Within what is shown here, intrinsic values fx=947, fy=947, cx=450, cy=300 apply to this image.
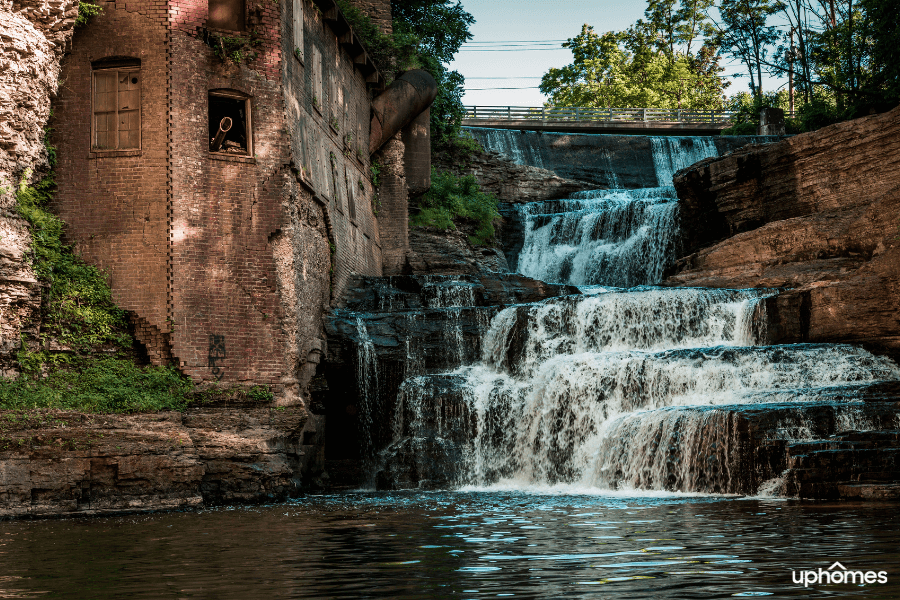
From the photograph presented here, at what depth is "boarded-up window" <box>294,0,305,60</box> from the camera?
1991 centimetres

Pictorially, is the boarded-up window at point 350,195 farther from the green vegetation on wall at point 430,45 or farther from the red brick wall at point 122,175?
the red brick wall at point 122,175

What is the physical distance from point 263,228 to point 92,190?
3129mm

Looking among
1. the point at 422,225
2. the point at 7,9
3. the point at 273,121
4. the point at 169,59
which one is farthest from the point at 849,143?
the point at 7,9

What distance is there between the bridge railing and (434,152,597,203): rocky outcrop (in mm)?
9468

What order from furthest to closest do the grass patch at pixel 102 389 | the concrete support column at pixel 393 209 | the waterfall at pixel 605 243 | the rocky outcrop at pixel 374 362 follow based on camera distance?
the waterfall at pixel 605 243 < the concrete support column at pixel 393 209 < the rocky outcrop at pixel 374 362 < the grass patch at pixel 102 389

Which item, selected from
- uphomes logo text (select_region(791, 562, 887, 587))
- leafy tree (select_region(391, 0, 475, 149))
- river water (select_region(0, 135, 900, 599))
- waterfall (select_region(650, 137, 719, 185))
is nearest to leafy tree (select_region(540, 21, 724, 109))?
waterfall (select_region(650, 137, 719, 185))

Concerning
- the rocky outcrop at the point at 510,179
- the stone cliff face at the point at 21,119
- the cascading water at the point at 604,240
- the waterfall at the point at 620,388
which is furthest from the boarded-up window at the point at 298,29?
the rocky outcrop at the point at 510,179

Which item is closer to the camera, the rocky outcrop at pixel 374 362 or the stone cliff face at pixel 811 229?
the stone cliff face at pixel 811 229

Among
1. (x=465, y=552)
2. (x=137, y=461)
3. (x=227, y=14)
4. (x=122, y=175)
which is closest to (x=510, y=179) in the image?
(x=227, y=14)

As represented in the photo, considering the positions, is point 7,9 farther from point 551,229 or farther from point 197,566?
point 551,229

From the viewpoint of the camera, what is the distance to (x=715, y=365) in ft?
58.3

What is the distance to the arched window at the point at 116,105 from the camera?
1733 centimetres

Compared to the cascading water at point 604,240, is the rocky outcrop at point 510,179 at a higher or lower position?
higher

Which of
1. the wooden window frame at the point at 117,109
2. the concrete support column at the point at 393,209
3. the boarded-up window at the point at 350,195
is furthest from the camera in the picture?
the concrete support column at the point at 393,209
